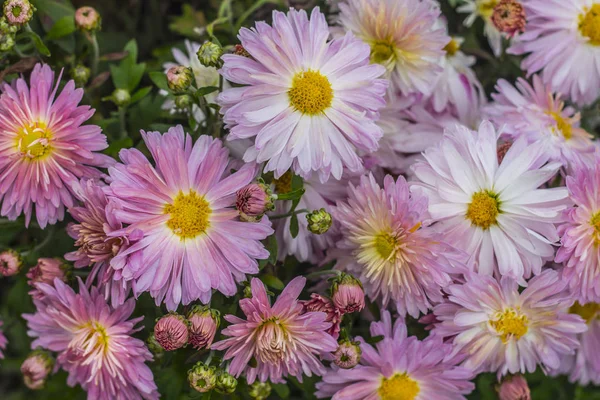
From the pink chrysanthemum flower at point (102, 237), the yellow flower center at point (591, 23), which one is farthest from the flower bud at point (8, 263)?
the yellow flower center at point (591, 23)

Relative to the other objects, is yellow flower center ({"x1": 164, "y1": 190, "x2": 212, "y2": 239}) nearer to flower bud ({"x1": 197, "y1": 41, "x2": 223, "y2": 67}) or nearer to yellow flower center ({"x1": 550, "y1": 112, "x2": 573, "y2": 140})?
flower bud ({"x1": 197, "y1": 41, "x2": 223, "y2": 67})

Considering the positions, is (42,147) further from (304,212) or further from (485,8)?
(485,8)

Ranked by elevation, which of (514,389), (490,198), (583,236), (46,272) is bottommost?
(514,389)

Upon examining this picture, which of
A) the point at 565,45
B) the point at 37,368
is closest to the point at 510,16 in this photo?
the point at 565,45

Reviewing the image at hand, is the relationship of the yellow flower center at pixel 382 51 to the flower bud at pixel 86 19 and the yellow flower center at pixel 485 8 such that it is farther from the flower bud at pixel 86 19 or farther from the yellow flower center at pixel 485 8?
the flower bud at pixel 86 19

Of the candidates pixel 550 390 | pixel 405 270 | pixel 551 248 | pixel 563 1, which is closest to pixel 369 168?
pixel 405 270
